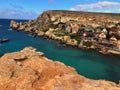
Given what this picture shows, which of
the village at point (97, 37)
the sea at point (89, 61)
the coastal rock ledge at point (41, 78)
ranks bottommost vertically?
the sea at point (89, 61)

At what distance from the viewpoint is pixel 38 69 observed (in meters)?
20.1

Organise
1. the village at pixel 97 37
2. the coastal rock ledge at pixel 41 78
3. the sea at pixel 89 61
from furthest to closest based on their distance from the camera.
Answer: the village at pixel 97 37
the sea at pixel 89 61
the coastal rock ledge at pixel 41 78

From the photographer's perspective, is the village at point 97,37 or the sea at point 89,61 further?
the village at point 97,37

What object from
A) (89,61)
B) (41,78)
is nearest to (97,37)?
(89,61)

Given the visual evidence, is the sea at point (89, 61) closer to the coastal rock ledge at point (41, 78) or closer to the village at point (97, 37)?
the village at point (97, 37)

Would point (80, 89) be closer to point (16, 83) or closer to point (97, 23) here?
point (16, 83)

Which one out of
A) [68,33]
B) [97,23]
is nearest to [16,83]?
[68,33]

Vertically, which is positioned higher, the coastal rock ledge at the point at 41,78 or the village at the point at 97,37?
the coastal rock ledge at the point at 41,78

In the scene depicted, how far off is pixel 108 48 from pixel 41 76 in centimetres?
11711

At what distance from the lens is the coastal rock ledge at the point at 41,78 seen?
17.2 meters

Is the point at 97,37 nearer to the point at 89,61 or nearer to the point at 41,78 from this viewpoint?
Answer: the point at 89,61

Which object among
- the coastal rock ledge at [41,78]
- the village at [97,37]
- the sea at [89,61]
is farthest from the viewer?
the village at [97,37]

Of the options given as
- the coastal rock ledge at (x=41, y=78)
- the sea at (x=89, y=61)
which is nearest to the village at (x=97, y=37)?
the sea at (x=89, y=61)

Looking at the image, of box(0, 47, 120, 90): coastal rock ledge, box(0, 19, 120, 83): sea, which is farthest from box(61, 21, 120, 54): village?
box(0, 47, 120, 90): coastal rock ledge
